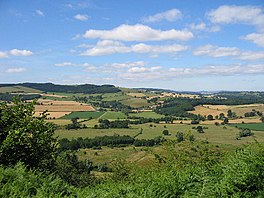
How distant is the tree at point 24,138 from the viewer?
603 inches

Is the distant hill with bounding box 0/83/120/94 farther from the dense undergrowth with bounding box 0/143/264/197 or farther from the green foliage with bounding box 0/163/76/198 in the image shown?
the dense undergrowth with bounding box 0/143/264/197

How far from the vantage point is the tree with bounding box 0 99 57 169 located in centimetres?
1530

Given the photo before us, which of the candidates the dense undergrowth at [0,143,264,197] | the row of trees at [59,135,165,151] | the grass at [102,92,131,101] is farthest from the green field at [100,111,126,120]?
the dense undergrowth at [0,143,264,197]

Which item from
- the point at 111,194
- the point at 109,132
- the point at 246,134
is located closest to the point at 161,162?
the point at 111,194

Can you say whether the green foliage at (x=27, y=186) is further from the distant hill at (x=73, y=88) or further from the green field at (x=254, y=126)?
the distant hill at (x=73, y=88)

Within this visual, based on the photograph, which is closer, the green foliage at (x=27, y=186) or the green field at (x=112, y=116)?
the green foliage at (x=27, y=186)

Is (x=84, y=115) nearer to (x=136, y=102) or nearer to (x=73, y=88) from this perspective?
(x=136, y=102)

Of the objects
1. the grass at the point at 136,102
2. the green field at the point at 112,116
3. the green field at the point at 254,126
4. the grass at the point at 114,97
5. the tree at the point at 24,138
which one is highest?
the tree at the point at 24,138

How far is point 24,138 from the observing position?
15961 mm

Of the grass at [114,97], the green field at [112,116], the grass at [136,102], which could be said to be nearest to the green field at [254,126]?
the green field at [112,116]

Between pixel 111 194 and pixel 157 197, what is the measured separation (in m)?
1.17

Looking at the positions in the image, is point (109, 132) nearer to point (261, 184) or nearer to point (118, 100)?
point (118, 100)

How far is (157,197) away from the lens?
20.9 ft

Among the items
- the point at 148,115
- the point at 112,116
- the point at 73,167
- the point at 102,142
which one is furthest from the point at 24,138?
the point at 148,115
